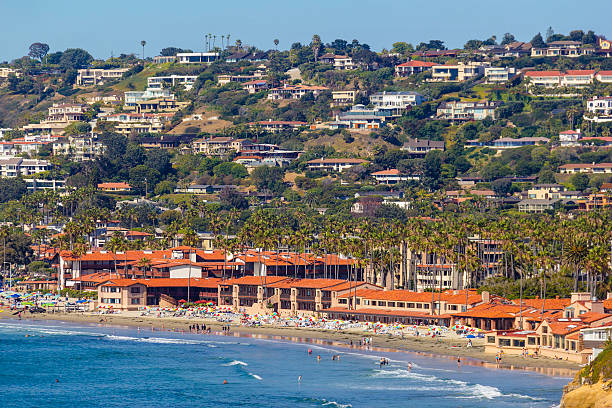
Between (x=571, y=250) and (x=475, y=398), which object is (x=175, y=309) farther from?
(x=475, y=398)

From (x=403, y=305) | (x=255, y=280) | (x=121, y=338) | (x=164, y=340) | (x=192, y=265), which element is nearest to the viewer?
(x=164, y=340)

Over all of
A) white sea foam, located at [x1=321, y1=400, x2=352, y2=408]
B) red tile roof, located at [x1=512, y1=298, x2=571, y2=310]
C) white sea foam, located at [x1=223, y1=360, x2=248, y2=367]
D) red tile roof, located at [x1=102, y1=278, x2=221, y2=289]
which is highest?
red tile roof, located at [x1=102, y1=278, x2=221, y2=289]

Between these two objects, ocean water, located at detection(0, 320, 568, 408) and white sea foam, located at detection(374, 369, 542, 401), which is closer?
white sea foam, located at detection(374, 369, 542, 401)

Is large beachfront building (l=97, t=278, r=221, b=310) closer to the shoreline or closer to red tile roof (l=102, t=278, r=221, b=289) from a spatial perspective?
red tile roof (l=102, t=278, r=221, b=289)

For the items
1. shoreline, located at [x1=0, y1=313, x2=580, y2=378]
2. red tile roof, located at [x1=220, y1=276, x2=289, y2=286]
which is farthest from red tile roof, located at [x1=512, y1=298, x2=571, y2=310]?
red tile roof, located at [x1=220, y1=276, x2=289, y2=286]

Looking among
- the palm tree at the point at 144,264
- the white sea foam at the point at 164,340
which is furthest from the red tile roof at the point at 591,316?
the palm tree at the point at 144,264

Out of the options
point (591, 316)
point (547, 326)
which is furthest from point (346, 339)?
point (591, 316)

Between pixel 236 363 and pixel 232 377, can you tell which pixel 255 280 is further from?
pixel 232 377
